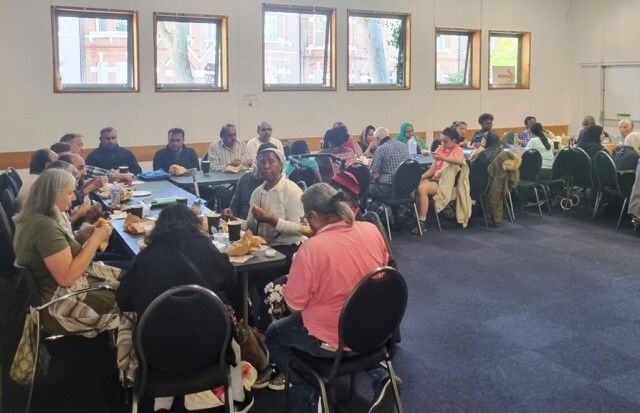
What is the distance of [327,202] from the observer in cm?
274

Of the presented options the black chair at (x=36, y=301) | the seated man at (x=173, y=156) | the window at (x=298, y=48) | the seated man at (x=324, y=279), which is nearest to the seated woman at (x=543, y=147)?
the window at (x=298, y=48)

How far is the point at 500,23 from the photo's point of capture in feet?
34.7

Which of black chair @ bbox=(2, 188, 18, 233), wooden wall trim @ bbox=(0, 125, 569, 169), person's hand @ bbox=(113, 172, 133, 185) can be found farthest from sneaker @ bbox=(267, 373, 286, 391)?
wooden wall trim @ bbox=(0, 125, 569, 169)

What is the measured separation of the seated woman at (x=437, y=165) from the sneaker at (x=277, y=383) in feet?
12.3

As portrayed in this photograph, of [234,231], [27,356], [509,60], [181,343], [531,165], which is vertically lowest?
[27,356]

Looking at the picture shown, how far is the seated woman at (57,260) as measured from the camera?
290 cm

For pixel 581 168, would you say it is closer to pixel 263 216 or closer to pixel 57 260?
pixel 263 216

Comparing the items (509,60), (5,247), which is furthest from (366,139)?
(5,247)

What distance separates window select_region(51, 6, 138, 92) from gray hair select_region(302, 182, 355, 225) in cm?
549

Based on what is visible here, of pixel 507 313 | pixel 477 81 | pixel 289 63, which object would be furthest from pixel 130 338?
pixel 477 81

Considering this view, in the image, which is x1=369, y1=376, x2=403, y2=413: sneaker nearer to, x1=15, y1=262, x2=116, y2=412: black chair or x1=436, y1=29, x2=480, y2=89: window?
x1=15, y1=262, x2=116, y2=412: black chair

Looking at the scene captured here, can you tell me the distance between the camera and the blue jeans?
2.59 meters

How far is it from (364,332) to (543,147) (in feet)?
20.2

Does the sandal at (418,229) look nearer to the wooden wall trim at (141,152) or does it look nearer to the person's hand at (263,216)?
the wooden wall trim at (141,152)
